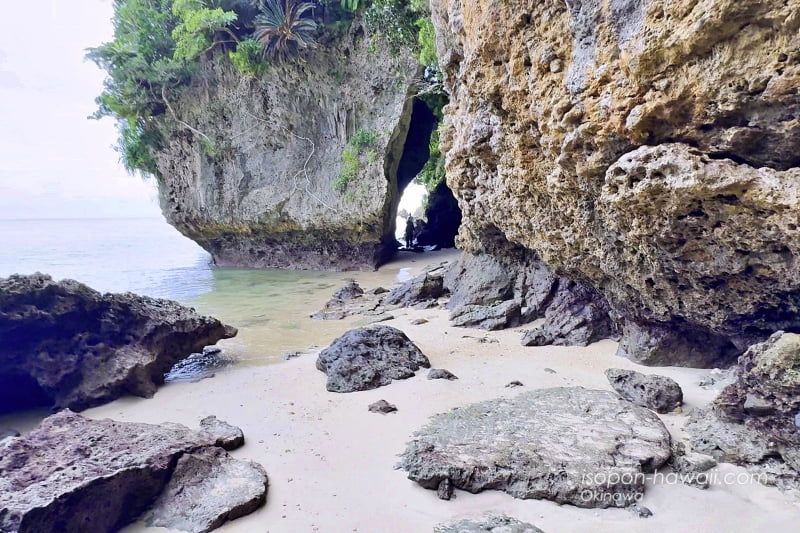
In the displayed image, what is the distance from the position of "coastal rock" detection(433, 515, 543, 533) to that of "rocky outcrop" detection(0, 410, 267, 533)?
114cm

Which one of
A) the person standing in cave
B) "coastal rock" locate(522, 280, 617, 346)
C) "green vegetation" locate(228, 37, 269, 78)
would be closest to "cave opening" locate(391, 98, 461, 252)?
the person standing in cave

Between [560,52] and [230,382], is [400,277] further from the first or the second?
[560,52]

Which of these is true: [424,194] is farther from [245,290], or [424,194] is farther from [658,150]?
[658,150]

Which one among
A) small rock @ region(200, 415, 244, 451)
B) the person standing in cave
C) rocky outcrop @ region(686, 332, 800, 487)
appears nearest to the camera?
rocky outcrop @ region(686, 332, 800, 487)

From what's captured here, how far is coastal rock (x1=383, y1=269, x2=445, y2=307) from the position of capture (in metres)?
8.41

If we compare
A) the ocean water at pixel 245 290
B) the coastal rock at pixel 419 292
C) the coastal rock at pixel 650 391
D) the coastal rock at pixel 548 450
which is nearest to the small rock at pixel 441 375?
the coastal rock at pixel 548 450

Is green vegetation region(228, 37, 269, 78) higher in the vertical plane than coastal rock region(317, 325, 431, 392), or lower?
higher

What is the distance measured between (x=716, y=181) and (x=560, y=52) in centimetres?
182

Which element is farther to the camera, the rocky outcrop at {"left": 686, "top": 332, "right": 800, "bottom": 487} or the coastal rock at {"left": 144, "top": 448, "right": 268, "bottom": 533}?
the rocky outcrop at {"left": 686, "top": 332, "right": 800, "bottom": 487}

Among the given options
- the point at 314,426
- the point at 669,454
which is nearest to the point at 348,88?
the point at 314,426

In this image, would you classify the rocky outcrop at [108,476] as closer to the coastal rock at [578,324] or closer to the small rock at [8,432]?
the small rock at [8,432]

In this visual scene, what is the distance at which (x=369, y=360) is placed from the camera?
15.4ft

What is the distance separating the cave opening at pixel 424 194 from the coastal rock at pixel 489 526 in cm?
1376

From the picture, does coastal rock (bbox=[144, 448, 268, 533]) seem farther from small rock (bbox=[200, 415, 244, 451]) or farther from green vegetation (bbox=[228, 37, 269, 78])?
green vegetation (bbox=[228, 37, 269, 78])
